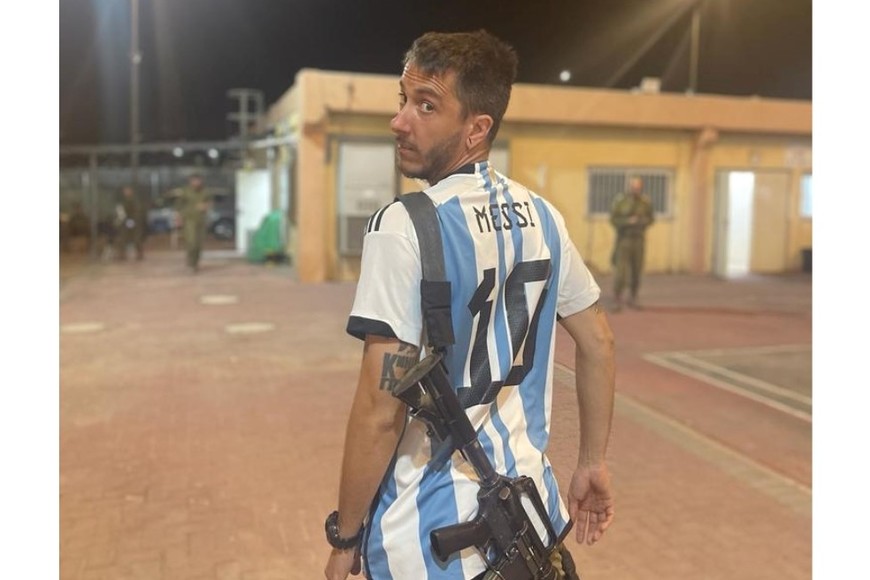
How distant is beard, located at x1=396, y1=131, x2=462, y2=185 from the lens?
71.4 inches

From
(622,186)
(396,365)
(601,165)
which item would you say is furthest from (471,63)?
(622,186)

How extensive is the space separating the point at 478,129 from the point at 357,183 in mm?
13798

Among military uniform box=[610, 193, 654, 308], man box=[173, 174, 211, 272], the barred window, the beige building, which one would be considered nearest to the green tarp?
the beige building

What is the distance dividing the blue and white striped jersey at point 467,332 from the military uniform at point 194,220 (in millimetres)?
15561

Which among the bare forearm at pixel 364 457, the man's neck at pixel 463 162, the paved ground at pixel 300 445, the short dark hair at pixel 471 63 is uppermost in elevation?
the short dark hair at pixel 471 63

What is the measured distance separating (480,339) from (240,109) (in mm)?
24037

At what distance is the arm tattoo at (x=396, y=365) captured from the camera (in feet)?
5.43

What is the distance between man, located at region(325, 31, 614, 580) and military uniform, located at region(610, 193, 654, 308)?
34.9 feet

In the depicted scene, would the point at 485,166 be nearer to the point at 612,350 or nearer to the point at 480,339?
the point at 480,339

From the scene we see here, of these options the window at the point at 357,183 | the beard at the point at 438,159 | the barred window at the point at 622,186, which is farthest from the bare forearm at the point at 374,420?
the barred window at the point at 622,186

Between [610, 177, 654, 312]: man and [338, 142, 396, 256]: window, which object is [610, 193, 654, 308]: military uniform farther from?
[338, 142, 396, 256]: window

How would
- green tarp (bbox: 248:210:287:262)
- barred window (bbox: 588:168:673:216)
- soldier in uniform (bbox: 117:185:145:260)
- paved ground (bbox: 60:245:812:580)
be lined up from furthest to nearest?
soldier in uniform (bbox: 117:185:145:260) → green tarp (bbox: 248:210:287:262) → barred window (bbox: 588:168:673:216) → paved ground (bbox: 60:245:812:580)

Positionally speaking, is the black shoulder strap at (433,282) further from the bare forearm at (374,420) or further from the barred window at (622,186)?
the barred window at (622,186)

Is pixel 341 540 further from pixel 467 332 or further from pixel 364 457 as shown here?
pixel 467 332
